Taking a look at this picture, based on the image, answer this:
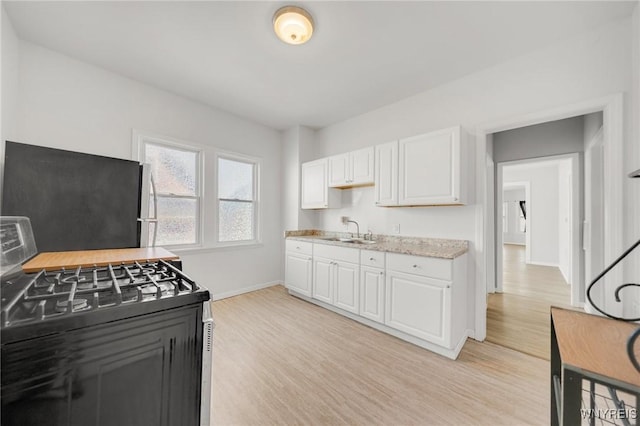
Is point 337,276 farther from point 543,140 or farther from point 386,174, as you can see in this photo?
point 543,140

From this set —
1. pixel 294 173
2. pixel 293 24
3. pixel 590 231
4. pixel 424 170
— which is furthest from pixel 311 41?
pixel 590 231

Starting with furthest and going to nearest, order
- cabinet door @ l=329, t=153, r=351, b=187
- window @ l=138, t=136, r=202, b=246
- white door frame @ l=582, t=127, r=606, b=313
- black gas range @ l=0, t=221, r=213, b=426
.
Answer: cabinet door @ l=329, t=153, r=351, b=187, window @ l=138, t=136, r=202, b=246, white door frame @ l=582, t=127, r=606, b=313, black gas range @ l=0, t=221, r=213, b=426

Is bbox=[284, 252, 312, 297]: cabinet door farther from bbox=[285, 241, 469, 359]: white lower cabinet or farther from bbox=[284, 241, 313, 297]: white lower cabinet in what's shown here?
bbox=[285, 241, 469, 359]: white lower cabinet

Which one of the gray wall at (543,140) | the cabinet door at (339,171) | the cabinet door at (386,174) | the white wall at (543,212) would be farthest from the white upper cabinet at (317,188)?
the white wall at (543,212)

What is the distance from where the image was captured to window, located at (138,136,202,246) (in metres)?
3.18

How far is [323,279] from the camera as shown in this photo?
10.9 ft

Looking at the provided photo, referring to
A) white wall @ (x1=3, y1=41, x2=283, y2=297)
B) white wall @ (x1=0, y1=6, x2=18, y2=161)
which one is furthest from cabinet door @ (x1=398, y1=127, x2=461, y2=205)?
white wall @ (x1=0, y1=6, x2=18, y2=161)

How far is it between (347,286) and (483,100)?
8.40 feet

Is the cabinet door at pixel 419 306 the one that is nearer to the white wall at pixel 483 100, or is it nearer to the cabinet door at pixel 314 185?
the white wall at pixel 483 100

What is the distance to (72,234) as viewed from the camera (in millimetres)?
2004

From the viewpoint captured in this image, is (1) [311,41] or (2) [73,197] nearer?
(2) [73,197]

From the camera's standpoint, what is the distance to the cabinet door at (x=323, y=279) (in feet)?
10.6

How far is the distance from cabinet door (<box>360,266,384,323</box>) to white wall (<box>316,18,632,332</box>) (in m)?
0.82

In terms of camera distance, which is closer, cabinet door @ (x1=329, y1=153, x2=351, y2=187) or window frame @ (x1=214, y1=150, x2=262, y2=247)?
cabinet door @ (x1=329, y1=153, x2=351, y2=187)
